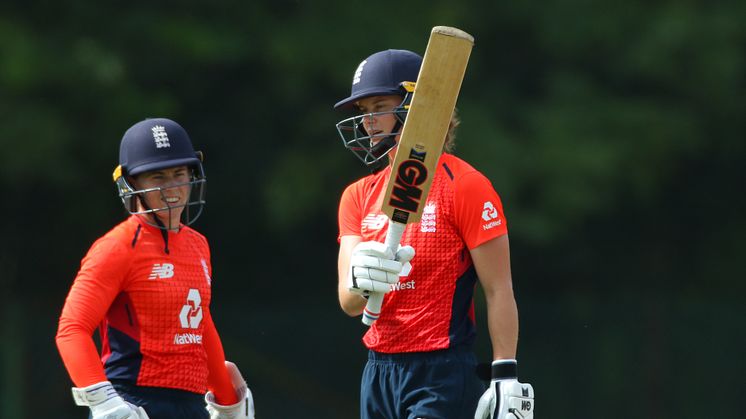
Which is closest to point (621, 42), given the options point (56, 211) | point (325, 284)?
point (325, 284)

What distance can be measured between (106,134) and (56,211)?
111 cm

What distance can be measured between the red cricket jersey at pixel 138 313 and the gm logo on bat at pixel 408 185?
2.70 feet

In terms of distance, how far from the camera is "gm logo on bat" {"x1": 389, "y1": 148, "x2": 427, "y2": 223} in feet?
11.8

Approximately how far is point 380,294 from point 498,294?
1.28 feet

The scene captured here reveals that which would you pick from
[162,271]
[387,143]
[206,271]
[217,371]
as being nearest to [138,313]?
[162,271]

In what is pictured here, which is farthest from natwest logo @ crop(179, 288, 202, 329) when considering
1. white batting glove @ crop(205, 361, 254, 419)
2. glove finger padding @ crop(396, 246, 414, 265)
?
glove finger padding @ crop(396, 246, 414, 265)

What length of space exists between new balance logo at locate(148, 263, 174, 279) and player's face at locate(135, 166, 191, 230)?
16cm

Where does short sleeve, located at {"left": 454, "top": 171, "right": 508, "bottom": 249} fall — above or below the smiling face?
below

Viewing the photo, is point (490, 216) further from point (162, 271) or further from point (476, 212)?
point (162, 271)

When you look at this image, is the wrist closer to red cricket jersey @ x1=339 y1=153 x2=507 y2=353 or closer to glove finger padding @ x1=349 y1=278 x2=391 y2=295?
red cricket jersey @ x1=339 y1=153 x2=507 y2=353

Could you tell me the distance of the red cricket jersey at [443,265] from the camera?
3.75 metres

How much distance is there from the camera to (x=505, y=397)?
11.9 feet

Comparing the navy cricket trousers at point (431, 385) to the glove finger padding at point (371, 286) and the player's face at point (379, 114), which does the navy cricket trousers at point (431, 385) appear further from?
the player's face at point (379, 114)

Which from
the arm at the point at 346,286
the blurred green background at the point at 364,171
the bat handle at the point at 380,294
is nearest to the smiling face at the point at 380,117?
the arm at the point at 346,286
